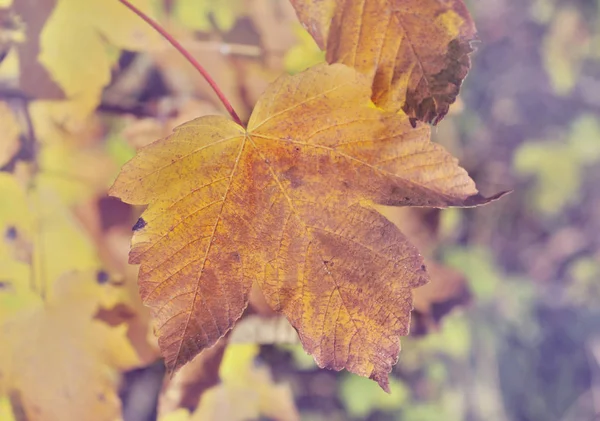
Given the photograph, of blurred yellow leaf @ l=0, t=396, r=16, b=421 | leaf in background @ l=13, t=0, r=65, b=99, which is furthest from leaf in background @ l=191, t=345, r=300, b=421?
leaf in background @ l=13, t=0, r=65, b=99

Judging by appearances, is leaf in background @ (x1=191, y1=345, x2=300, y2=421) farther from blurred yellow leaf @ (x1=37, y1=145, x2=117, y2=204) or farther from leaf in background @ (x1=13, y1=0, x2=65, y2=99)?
leaf in background @ (x1=13, y1=0, x2=65, y2=99)

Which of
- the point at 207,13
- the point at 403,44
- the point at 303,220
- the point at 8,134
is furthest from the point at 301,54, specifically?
the point at 8,134

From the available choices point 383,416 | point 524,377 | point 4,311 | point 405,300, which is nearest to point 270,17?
point 405,300

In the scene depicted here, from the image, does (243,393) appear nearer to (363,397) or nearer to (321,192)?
(363,397)

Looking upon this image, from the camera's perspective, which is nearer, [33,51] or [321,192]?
[321,192]

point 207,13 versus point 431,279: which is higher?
point 207,13

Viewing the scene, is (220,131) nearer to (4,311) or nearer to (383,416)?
(4,311)
